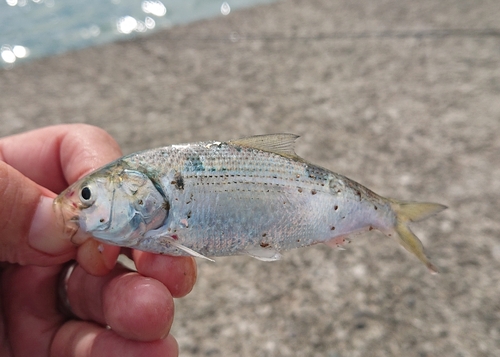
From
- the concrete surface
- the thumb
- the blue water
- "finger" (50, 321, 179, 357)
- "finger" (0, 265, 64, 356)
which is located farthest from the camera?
the blue water

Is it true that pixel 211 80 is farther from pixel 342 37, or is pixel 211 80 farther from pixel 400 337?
pixel 400 337

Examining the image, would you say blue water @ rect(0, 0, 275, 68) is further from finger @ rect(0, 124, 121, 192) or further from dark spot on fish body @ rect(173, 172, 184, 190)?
dark spot on fish body @ rect(173, 172, 184, 190)

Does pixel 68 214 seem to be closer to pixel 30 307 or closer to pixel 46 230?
pixel 46 230

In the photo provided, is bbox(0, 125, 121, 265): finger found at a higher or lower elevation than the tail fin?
higher

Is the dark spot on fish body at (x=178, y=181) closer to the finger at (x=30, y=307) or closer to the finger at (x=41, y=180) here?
Answer: the finger at (x=41, y=180)

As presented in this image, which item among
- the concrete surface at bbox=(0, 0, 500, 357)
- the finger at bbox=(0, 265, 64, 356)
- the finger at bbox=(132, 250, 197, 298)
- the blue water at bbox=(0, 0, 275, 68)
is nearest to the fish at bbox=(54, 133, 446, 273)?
the finger at bbox=(132, 250, 197, 298)

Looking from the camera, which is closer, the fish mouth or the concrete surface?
the fish mouth

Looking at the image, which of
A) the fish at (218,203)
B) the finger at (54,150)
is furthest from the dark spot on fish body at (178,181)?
the finger at (54,150)
